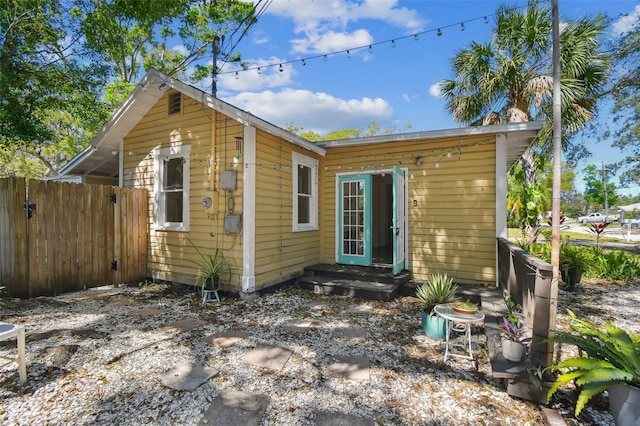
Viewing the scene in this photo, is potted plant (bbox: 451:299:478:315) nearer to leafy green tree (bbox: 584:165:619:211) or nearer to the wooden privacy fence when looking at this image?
the wooden privacy fence

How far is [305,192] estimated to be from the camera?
7.05 meters

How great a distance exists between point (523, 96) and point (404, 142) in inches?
206

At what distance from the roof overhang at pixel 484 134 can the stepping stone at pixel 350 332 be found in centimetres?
374

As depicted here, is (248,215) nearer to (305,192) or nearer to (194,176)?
(194,176)

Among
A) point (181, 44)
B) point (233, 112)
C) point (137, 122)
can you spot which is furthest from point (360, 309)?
point (181, 44)

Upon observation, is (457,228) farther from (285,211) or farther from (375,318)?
(285,211)

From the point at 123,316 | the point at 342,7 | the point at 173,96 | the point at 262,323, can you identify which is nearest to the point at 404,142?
the point at 342,7

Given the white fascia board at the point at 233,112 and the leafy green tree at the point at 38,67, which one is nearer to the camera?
the white fascia board at the point at 233,112

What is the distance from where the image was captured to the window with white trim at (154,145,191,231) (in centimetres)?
630

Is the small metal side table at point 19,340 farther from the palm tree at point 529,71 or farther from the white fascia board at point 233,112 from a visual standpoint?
the palm tree at point 529,71

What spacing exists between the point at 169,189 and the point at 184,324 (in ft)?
10.7

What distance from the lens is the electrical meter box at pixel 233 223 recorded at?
5.28 m

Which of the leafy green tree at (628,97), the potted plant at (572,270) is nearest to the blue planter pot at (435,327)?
the potted plant at (572,270)

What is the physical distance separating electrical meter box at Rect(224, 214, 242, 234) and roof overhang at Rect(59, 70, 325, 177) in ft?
5.22
